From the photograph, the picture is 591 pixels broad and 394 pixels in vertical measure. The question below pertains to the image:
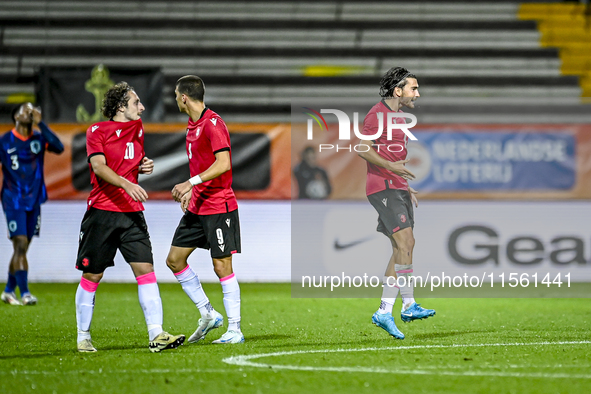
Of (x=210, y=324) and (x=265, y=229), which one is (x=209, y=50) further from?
(x=210, y=324)

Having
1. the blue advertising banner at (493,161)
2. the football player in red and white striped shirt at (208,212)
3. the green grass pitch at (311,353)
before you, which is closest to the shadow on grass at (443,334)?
the green grass pitch at (311,353)

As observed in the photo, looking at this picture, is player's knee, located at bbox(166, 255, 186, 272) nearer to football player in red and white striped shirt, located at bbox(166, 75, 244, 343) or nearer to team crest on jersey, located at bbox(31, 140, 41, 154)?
football player in red and white striped shirt, located at bbox(166, 75, 244, 343)

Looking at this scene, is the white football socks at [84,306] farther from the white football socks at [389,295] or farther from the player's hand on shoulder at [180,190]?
the white football socks at [389,295]

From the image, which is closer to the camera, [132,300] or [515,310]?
[515,310]

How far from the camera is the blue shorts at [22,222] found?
8961 mm

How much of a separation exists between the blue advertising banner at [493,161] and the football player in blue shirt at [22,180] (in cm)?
456

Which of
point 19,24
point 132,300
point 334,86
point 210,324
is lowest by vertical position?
point 132,300

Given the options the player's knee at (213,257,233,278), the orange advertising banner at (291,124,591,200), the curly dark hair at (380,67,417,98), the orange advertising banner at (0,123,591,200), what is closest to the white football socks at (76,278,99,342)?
the player's knee at (213,257,233,278)

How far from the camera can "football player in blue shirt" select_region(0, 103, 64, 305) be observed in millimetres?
8906

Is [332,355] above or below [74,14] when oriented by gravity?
below

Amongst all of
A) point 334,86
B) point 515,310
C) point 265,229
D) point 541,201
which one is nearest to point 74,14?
point 334,86

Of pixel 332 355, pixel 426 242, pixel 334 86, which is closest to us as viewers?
pixel 332 355

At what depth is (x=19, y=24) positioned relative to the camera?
1527cm

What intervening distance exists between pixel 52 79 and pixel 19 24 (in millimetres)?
3649
